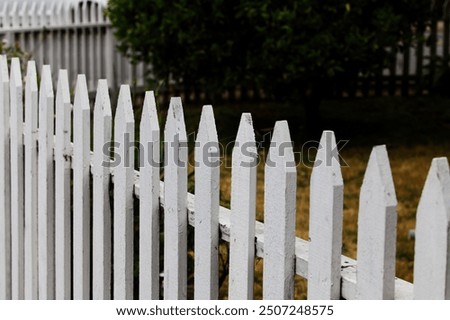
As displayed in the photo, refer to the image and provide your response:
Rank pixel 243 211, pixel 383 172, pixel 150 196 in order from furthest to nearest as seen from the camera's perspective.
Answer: pixel 150 196
pixel 243 211
pixel 383 172

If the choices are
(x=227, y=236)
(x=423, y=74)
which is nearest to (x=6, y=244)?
(x=227, y=236)

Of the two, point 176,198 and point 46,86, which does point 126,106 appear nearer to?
point 176,198

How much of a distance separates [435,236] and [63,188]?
191cm

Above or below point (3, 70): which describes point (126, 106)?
below

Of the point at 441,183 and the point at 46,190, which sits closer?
the point at 441,183

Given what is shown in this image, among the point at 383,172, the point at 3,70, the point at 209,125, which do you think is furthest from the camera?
the point at 3,70

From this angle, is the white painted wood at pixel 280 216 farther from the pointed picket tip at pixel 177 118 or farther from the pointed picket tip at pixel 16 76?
the pointed picket tip at pixel 16 76

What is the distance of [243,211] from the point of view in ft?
7.78

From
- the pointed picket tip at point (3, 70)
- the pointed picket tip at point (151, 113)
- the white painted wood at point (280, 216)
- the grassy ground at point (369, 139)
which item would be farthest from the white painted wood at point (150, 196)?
the grassy ground at point (369, 139)

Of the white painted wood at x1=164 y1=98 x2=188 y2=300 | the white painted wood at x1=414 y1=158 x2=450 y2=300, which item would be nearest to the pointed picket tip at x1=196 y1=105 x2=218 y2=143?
the white painted wood at x1=164 y1=98 x2=188 y2=300

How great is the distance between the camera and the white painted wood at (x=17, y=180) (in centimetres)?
383

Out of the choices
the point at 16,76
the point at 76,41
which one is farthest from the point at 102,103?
the point at 76,41
